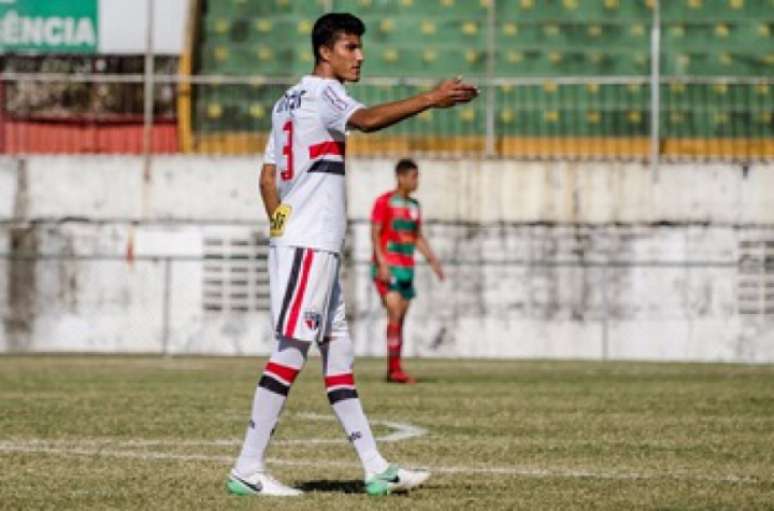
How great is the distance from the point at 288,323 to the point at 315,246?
0.37 m

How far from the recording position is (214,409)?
48.9ft

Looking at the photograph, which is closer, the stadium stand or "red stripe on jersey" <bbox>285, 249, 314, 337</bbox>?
"red stripe on jersey" <bbox>285, 249, 314, 337</bbox>

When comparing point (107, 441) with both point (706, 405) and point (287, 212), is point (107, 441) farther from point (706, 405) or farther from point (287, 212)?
point (706, 405)

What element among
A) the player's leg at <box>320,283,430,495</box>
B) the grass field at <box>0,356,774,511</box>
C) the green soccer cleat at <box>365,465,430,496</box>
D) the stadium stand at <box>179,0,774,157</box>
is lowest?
the grass field at <box>0,356,774,511</box>

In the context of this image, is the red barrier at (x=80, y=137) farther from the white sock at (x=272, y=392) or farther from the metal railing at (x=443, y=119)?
the white sock at (x=272, y=392)

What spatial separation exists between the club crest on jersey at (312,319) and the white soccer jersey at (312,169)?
30 centimetres

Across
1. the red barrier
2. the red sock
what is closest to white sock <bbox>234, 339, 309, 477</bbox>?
the red sock

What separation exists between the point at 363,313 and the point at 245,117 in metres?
3.10

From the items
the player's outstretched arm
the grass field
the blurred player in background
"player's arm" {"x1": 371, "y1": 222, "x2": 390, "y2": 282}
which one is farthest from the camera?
the blurred player in background

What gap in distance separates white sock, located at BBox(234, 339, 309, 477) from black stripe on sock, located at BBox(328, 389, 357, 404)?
19 cm

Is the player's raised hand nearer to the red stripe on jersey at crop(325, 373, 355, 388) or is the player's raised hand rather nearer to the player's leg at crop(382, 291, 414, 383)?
Answer: the red stripe on jersey at crop(325, 373, 355, 388)

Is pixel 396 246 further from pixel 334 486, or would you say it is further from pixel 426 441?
pixel 334 486

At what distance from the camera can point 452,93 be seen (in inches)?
340

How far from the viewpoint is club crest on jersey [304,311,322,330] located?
364 inches
